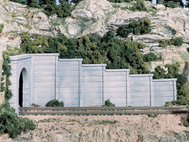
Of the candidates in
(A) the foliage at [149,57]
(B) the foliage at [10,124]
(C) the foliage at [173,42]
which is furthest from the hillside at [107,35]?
(B) the foliage at [10,124]

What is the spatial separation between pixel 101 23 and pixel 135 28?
5.02m

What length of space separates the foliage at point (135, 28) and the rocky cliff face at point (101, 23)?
688 millimetres

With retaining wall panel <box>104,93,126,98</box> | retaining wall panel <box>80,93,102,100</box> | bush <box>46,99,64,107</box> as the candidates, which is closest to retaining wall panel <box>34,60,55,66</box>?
bush <box>46,99,64,107</box>

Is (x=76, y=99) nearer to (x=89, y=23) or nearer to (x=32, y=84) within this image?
(x=32, y=84)

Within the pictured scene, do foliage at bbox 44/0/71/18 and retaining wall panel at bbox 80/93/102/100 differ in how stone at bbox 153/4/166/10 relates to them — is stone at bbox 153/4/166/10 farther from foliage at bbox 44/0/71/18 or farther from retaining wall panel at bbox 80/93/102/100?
retaining wall panel at bbox 80/93/102/100

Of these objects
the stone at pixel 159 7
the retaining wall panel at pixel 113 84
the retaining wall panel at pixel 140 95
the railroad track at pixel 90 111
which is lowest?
the railroad track at pixel 90 111

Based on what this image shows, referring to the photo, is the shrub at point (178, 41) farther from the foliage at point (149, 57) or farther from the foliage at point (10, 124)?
the foliage at point (10, 124)

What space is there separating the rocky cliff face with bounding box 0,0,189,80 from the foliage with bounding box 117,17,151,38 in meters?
0.69

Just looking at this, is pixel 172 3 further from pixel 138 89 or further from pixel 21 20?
pixel 21 20

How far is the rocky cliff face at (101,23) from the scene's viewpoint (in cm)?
3878

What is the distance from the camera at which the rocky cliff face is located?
3878cm

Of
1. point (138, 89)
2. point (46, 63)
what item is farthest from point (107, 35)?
point (46, 63)

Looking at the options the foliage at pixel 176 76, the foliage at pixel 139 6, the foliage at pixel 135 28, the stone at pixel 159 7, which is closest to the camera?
the foliage at pixel 176 76

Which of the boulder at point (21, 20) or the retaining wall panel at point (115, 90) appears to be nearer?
the retaining wall panel at point (115, 90)
